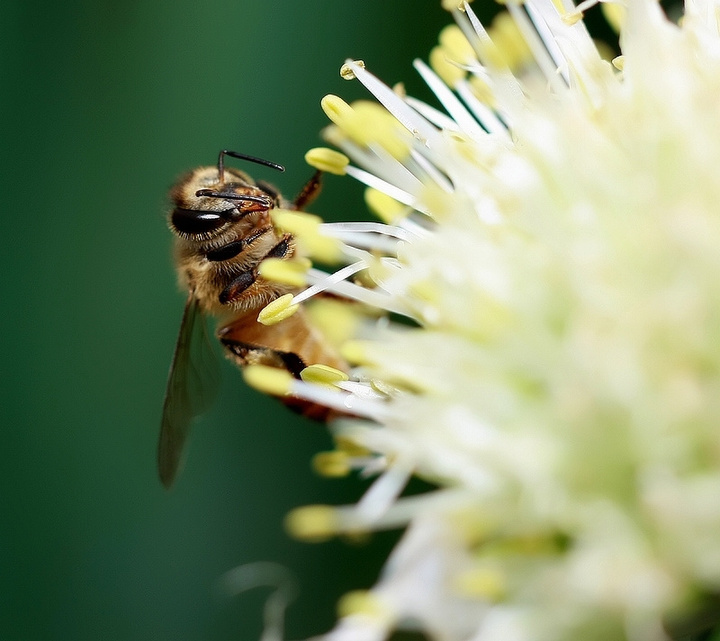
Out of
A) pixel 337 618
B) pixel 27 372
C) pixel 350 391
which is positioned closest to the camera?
pixel 350 391

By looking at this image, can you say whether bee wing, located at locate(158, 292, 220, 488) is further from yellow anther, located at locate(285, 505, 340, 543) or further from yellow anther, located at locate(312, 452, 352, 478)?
yellow anther, located at locate(285, 505, 340, 543)

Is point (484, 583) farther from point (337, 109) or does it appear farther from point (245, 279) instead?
point (245, 279)

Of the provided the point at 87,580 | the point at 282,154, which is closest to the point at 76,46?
the point at 282,154

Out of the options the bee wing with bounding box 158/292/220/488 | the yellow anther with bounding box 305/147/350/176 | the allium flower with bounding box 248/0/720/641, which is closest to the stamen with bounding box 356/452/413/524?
the allium flower with bounding box 248/0/720/641

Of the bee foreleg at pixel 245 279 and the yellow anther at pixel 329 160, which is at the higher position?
the yellow anther at pixel 329 160

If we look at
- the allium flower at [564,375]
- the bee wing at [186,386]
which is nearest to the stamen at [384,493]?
the allium flower at [564,375]

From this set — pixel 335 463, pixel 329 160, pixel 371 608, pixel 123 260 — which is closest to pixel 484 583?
pixel 371 608

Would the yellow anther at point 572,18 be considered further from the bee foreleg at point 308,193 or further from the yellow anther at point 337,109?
the bee foreleg at point 308,193

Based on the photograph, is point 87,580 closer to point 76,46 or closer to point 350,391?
point 76,46
